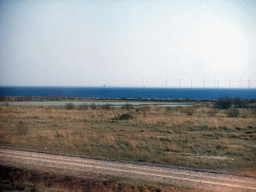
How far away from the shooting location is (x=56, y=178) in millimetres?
9703

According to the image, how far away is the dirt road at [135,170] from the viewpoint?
9070 millimetres

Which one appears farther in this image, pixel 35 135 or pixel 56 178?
pixel 35 135

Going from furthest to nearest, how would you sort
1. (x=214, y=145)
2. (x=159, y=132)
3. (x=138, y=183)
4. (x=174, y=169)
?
(x=159, y=132) → (x=214, y=145) → (x=174, y=169) → (x=138, y=183)

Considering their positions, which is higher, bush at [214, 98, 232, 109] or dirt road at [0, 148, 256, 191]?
bush at [214, 98, 232, 109]

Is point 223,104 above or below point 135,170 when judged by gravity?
above

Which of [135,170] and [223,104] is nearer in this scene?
[135,170]

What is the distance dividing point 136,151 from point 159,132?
7518 millimetres

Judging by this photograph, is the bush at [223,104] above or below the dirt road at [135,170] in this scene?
above

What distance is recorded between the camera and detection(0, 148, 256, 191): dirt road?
9070 mm

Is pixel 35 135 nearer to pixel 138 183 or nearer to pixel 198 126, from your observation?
pixel 138 183

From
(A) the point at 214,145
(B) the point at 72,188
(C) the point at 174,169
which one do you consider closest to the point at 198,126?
(A) the point at 214,145

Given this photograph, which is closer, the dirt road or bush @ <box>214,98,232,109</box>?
the dirt road

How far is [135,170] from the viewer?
1056 cm

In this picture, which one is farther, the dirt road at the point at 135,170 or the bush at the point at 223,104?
the bush at the point at 223,104
